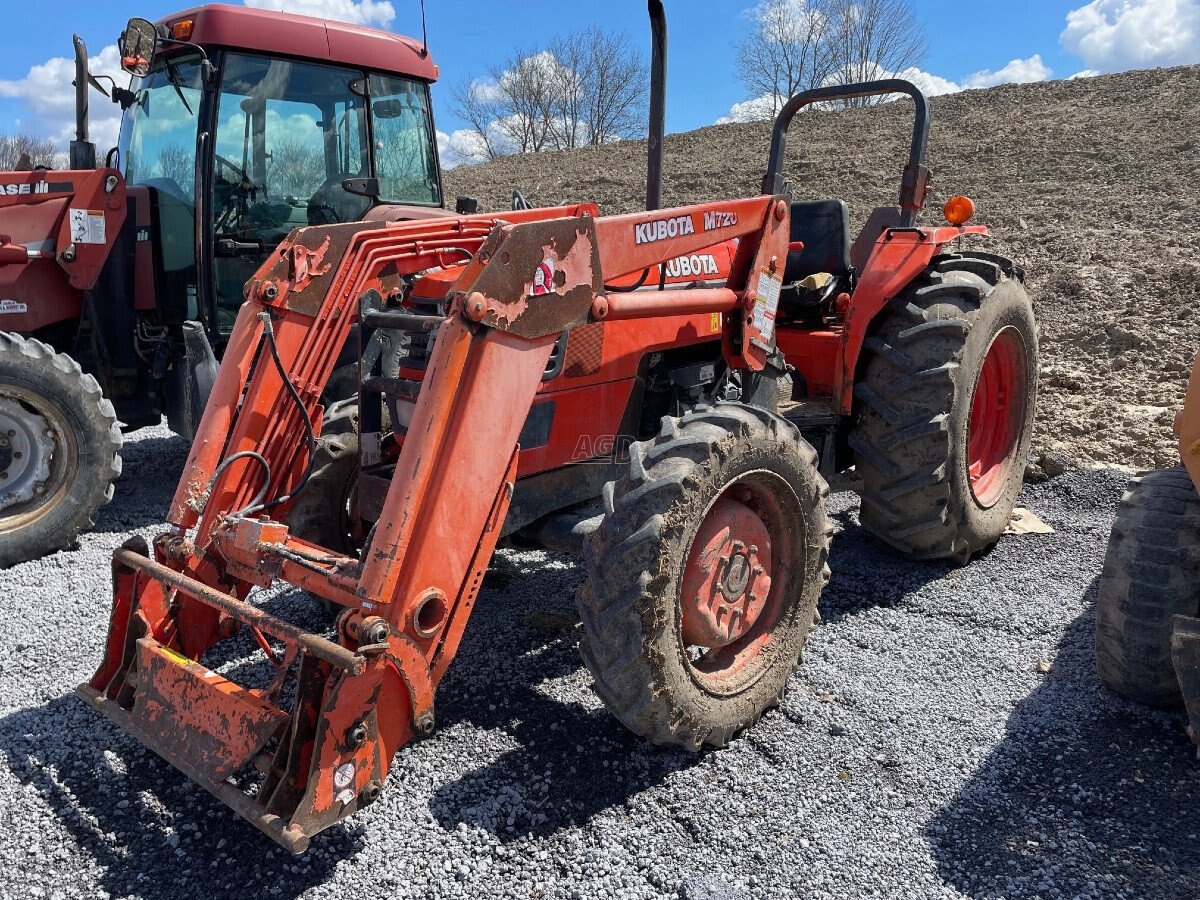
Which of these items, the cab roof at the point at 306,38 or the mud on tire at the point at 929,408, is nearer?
the mud on tire at the point at 929,408

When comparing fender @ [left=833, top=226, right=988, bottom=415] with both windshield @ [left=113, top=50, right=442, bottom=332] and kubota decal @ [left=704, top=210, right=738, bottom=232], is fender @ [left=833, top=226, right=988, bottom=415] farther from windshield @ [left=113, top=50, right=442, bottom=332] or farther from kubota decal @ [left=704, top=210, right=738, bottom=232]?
windshield @ [left=113, top=50, right=442, bottom=332]

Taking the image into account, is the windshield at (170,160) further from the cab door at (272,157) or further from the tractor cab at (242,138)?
the cab door at (272,157)

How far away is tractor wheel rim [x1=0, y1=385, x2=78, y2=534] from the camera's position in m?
4.74

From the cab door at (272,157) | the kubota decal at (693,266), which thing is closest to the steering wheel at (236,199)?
the cab door at (272,157)

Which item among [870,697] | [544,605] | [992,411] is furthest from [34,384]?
[992,411]

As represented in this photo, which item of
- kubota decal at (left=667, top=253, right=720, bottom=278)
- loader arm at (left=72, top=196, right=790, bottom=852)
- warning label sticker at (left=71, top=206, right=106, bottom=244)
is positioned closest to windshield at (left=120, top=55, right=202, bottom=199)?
warning label sticker at (left=71, top=206, right=106, bottom=244)

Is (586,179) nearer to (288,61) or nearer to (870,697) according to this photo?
(288,61)

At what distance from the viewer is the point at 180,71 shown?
5637 millimetres

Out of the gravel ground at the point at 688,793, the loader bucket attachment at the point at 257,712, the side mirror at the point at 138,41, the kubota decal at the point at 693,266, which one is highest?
the side mirror at the point at 138,41

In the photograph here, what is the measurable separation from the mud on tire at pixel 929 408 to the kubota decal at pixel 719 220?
115 centimetres

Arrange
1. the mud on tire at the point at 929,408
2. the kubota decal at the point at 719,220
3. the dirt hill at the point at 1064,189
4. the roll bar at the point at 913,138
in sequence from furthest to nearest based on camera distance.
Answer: the dirt hill at the point at 1064,189, the roll bar at the point at 913,138, the mud on tire at the point at 929,408, the kubota decal at the point at 719,220

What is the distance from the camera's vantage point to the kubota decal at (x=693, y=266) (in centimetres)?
393

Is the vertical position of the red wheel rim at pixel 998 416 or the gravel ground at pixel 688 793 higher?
the red wheel rim at pixel 998 416

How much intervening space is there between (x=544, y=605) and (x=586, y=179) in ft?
50.7
